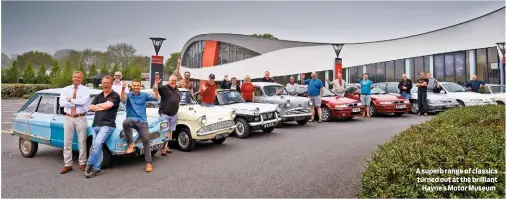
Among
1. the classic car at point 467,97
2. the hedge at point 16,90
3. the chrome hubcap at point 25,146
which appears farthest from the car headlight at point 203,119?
the hedge at point 16,90

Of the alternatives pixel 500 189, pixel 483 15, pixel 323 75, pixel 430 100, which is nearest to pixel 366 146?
pixel 500 189

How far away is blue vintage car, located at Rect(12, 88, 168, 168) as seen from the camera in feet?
19.4

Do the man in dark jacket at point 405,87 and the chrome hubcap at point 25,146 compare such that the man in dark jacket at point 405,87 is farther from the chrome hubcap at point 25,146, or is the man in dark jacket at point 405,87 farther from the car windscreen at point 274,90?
the chrome hubcap at point 25,146

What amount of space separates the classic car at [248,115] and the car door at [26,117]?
160 inches

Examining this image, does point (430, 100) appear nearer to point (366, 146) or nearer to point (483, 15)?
point (366, 146)

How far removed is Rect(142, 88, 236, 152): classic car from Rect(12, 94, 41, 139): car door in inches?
87.9

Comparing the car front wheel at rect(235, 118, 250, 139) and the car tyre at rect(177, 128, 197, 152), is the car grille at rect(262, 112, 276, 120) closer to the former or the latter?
the car front wheel at rect(235, 118, 250, 139)

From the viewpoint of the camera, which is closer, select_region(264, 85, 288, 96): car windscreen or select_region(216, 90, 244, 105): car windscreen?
select_region(216, 90, 244, 105): car windscreen

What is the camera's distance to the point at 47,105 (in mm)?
6723

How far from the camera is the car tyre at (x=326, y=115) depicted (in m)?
12.9

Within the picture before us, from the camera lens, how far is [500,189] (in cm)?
278

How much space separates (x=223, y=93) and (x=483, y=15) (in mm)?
21013

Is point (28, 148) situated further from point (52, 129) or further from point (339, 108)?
point (339, 108)

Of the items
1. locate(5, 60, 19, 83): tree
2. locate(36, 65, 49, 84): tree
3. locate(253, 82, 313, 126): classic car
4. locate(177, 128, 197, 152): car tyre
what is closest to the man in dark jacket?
locate(253, 82, 313, 126): classic car
